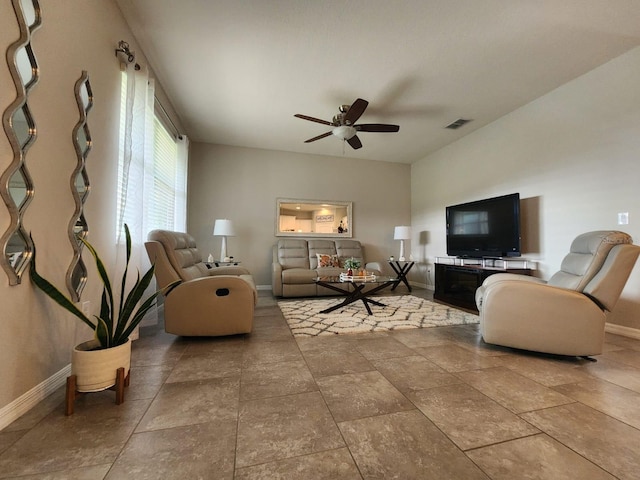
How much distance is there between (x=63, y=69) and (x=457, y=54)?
3030mm

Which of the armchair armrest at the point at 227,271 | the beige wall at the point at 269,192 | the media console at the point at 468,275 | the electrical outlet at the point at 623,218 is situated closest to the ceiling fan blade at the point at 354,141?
the beige wall at the point at 269,192

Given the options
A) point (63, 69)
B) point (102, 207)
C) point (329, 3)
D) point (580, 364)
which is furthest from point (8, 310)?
point (580, 364)

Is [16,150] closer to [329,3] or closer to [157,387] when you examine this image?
[157,387]

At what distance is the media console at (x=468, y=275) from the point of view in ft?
10.7

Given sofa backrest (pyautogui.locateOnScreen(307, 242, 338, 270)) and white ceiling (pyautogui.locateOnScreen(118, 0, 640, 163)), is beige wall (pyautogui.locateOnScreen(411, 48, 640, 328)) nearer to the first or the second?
white ceiling (pyautogui.locateOnScreen(118, 0, 640, 163))

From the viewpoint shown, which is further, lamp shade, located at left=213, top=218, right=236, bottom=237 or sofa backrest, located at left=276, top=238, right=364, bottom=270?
sofa backrest, located at left=276, top=238, right=364, bottom=270

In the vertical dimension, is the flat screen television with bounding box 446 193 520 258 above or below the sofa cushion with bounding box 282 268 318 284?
above

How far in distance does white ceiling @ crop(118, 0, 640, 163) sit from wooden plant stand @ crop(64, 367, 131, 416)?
2585 millimetres

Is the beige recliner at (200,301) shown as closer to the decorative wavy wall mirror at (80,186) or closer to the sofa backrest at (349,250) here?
the decorative wavy wall mirror at (80,186)

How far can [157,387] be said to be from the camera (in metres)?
1.52

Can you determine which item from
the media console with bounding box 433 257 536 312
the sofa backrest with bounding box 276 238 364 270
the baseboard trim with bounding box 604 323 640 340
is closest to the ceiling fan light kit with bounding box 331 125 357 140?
the sofa backrest with bounding box 276 238 364 270

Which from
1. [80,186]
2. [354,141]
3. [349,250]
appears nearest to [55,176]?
[80,186]

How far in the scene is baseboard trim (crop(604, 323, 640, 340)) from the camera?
242 centimetres

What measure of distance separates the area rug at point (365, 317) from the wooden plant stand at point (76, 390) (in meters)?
1.32
